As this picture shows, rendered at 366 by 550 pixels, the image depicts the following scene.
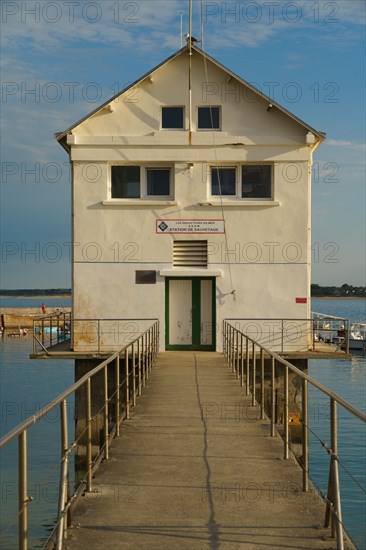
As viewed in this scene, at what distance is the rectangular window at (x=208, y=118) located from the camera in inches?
768

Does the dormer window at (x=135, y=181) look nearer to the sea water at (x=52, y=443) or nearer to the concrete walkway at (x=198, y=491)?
the sea water at (x=52, y=443)

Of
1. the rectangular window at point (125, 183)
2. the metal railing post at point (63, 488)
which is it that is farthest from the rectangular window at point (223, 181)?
the metal railing post at point (63, 488)

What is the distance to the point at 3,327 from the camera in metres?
85.5

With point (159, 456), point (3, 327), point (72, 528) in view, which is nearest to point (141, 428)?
point (159, 456)

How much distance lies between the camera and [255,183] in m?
19.7

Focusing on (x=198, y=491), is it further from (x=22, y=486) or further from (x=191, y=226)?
(x=191, y=226)

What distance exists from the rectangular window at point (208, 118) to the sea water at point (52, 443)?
8.61m

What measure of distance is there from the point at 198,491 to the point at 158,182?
13.7 metres

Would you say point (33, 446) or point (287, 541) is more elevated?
point (287, 541)

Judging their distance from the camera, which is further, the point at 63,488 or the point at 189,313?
Answer: the point at 189,313

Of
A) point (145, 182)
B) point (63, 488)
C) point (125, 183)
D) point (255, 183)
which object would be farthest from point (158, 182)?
point (63, 488)

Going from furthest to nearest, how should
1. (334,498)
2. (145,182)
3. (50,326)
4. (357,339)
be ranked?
(357,339)
(145,182)
(50,326)
(334,498)

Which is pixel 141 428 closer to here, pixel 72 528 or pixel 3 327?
pixel 72 528

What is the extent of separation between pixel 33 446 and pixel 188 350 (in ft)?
33.0
